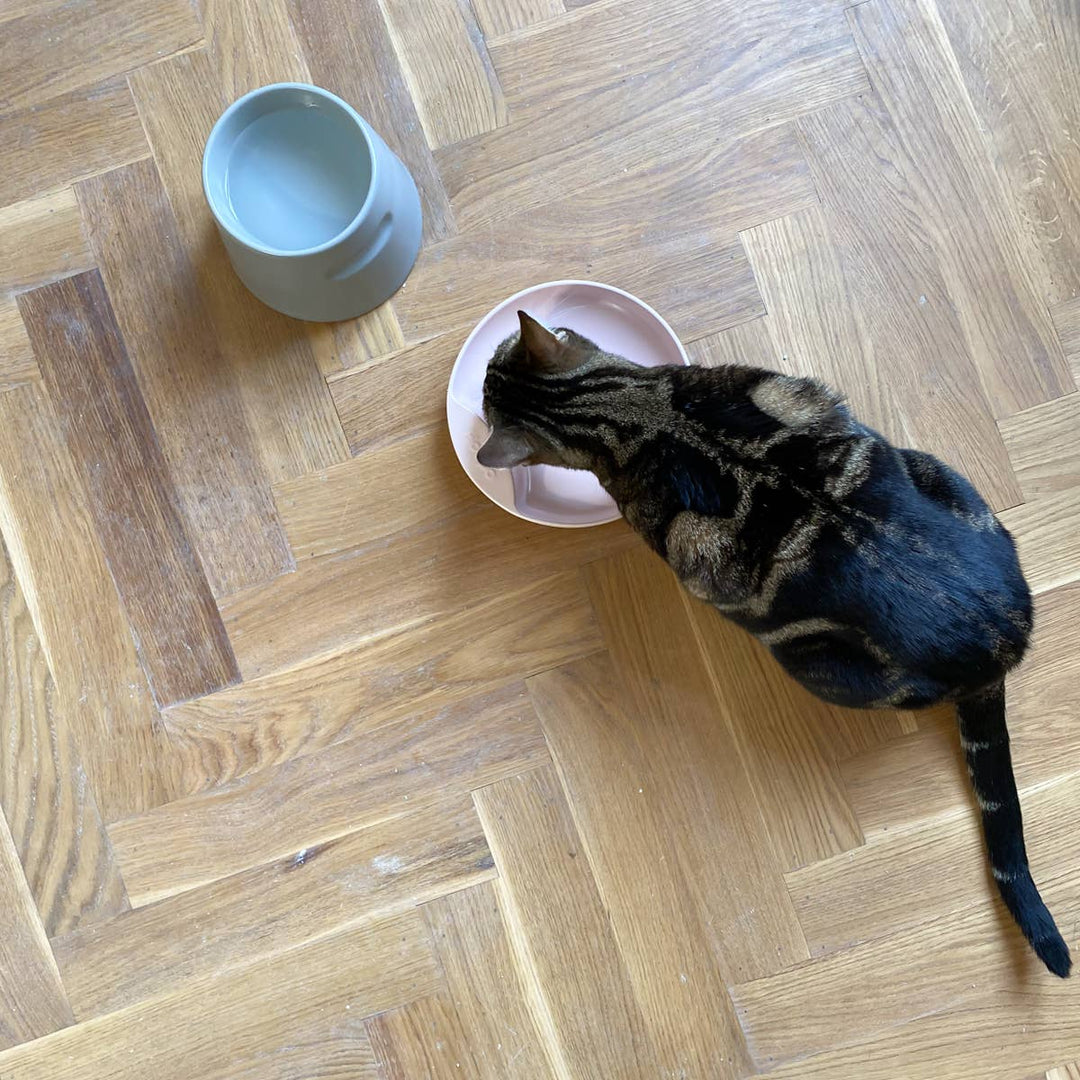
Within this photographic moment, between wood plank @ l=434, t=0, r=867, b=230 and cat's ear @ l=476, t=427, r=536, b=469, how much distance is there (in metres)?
0.39

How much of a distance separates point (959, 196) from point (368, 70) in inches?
35.9

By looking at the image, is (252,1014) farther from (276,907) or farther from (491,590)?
(491,590)

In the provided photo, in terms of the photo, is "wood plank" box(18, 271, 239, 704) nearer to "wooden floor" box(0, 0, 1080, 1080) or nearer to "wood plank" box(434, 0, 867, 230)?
"wooden floor" box(0, 0, 1080, 1080)

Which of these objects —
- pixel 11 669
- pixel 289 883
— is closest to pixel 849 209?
pixel 289 883

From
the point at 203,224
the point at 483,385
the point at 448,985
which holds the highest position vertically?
the point at 203,224

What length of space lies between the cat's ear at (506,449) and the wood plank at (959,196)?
0.66m

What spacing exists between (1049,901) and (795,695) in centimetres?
47

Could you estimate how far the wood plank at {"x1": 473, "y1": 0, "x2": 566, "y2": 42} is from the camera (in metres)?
1.42

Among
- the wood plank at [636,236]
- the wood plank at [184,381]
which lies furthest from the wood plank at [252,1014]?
the wood plank at [636,236]

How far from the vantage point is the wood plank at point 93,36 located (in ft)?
4.67

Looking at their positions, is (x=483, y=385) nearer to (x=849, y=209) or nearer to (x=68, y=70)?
(x=849, y=209)

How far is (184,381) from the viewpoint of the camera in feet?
4.64

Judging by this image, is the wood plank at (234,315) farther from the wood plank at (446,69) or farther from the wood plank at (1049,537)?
the wood plank at (1049,537)

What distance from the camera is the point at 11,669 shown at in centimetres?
140
